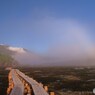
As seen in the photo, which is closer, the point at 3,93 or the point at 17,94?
the point at 17,94

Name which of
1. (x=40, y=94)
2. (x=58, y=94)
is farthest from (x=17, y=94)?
(x=58, y=94)

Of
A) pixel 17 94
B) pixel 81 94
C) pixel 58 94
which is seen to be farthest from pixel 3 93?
pixel 17 94

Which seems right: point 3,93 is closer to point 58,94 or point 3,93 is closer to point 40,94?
point 58,94

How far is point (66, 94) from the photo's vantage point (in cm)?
4912

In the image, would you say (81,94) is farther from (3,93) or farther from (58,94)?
(3,93)

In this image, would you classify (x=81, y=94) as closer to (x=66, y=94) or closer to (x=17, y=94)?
(x=66, y=94)

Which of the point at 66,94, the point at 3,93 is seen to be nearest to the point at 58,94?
the point at 66,94

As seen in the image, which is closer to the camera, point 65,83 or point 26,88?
point 26,88

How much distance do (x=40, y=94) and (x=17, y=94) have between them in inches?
111

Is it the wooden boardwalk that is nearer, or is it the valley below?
the wooden boardwalk

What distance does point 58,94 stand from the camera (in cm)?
4866

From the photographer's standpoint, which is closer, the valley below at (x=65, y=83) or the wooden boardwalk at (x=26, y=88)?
the wooden boardwalk at (x=26, y=88)

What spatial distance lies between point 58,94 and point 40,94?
16732 millimetres

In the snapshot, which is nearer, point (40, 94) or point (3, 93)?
point (40, 94)
